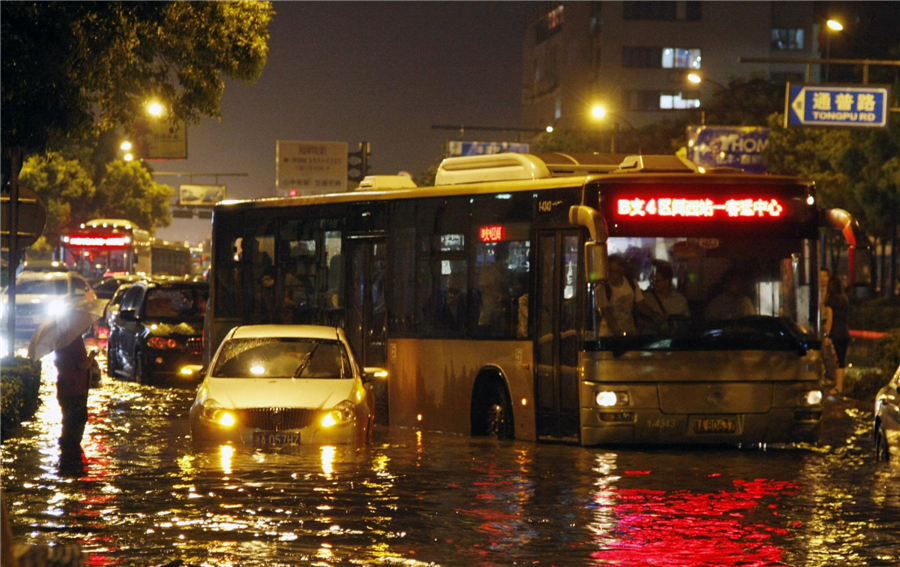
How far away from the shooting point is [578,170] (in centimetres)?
1625

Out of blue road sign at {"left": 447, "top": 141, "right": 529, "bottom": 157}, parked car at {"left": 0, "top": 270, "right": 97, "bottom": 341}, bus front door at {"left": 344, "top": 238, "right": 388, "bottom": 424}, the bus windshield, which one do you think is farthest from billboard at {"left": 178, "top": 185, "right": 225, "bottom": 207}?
the bus windshield

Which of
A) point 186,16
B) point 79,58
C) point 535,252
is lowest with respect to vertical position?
→ point 535,252

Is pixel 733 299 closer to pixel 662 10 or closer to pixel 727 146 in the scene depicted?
pixel 727 146

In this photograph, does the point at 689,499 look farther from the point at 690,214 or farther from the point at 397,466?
the point at 690,214

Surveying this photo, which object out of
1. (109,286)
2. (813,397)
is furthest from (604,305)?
(109,286)

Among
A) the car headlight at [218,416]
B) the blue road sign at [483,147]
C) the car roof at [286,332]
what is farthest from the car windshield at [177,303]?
the blue road sign at [483,147]

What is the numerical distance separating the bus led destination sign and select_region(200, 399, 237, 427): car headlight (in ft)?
14.0

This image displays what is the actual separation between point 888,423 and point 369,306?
6364 millimetres

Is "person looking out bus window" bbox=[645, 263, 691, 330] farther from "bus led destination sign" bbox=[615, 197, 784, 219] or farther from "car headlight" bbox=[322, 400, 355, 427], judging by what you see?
"car headlight" bbox=[322, 400, 355, 427]

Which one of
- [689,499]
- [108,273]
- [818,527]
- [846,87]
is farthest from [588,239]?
[108,273]

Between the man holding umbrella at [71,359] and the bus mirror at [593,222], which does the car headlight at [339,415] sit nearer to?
the man holding umbrella at [71,359]

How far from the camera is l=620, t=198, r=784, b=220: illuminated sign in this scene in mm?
14492

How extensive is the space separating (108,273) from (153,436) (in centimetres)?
4583

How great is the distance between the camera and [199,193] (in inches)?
4114
